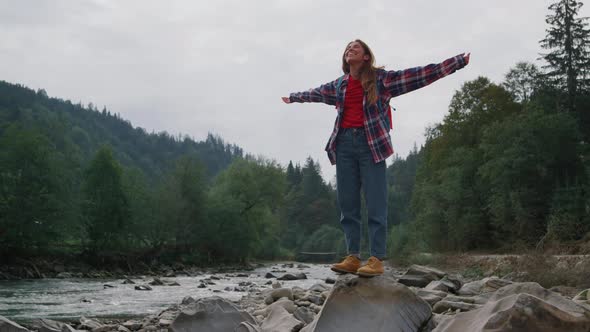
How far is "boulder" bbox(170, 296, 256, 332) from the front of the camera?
6.48 m

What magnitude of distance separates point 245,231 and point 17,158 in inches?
903

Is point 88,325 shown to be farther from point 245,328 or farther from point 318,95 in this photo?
point 318,95

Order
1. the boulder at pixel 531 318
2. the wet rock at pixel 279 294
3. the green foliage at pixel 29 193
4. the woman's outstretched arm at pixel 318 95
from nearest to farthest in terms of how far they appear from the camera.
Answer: the boulder at pixel 531 318
the woman's outstretched arm at pixel 318 95
the wet rock at pixel 279 294
the green foliage at pixel 29 193

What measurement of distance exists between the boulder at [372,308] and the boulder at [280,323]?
1122 mm

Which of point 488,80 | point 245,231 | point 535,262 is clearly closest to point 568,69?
point 488,80

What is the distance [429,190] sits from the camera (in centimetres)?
3941

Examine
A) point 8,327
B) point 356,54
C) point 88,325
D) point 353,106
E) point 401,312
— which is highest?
point 356,54

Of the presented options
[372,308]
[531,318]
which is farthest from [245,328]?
[531,318]

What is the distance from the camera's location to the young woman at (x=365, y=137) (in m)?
5.70

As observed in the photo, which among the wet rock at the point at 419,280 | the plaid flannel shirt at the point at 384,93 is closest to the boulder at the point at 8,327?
the plaid flannel shirt at the point at 384,93

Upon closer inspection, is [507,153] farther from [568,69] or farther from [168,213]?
[168,213]

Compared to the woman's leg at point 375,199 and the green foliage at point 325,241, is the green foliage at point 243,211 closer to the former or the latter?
the green foliage at point 325,241

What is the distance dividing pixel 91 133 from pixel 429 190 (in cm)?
11741

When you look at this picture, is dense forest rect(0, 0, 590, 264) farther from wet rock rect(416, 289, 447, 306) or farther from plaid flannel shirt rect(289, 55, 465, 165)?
plaid flannel shirt rect(289, 55, 465, 165)
